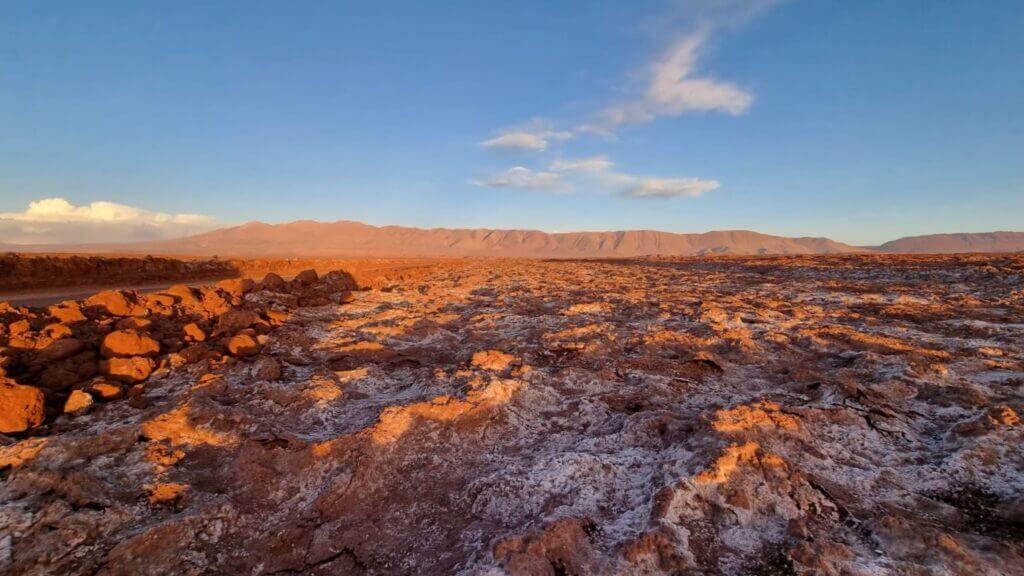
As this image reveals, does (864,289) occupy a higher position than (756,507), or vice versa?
(864,289)

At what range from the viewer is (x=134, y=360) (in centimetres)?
434

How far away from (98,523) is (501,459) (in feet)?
7.01

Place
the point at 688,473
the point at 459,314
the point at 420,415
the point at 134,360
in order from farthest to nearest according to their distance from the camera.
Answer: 1. the point at 459,314
2. the point at 134,360
3. the point at 420,415
4. the point at 688,473

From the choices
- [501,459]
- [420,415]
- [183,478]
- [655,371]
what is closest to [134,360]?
[183,478]

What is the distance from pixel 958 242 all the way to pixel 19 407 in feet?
460

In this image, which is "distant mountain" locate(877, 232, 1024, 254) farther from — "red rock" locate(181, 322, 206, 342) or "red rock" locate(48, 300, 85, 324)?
"red rock" locate(48, 300, 85, 324)

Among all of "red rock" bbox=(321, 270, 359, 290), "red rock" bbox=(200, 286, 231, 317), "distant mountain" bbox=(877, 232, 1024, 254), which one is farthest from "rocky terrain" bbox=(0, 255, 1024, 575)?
"distant mountain" bbox=(877, 232, 1024, 254)

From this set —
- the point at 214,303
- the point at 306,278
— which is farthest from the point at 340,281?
the point at 214,303

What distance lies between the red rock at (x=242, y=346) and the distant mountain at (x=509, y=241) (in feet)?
316

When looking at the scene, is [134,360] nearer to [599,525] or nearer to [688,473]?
[599,525]

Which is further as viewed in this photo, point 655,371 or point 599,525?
point 655,371

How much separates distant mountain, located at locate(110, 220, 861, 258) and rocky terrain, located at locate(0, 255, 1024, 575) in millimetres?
96626

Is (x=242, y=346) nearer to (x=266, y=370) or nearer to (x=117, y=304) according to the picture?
(x=266, y=370)

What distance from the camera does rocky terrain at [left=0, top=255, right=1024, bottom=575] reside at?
7.13 ft
